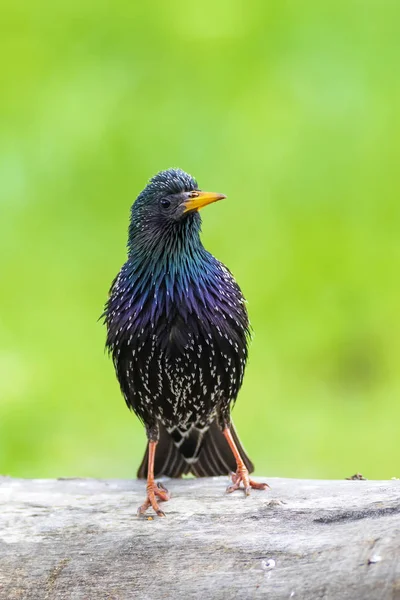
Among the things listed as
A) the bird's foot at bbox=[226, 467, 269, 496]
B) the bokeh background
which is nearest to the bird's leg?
the bird's foot at bbox=[226, 467, 269, 496]

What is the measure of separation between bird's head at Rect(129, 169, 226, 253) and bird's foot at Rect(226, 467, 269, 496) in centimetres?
110

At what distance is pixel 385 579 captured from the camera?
310 centimetres

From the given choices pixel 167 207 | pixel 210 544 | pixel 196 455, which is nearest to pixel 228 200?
pixel 196 455

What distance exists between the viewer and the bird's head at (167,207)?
4480mm

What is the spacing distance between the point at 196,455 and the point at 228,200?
399 cm

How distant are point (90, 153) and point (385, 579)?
643cm

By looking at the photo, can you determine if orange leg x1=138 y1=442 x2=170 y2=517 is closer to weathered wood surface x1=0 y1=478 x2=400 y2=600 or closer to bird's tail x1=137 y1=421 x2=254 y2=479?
weathered wood surface x1=0 y1=478 x2=400 y2=600

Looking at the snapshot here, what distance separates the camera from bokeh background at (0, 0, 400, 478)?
7133mm

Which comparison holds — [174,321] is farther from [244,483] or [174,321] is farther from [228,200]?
[228,200]

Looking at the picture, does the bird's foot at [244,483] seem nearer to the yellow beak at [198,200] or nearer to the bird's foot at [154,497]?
the bird's foot at [154,497]

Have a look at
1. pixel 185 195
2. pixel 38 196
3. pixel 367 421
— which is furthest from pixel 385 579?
pixel 38 196

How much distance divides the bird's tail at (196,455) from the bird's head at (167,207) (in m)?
1.06

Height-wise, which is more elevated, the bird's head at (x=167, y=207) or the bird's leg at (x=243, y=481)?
the bird's head at (x=167, y=207)

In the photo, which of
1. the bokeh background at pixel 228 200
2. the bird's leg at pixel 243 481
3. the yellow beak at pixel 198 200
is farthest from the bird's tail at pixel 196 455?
the bokeh background at pixel 228 200
